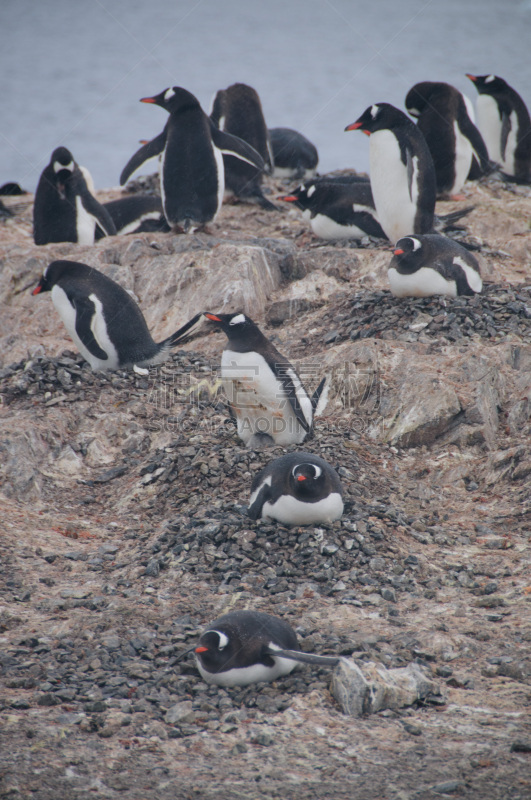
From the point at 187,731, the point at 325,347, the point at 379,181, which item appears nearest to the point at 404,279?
the point at 325,347

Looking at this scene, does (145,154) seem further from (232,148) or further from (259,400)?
(259,400)

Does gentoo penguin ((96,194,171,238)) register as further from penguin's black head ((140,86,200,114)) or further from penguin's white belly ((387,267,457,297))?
penguin's white belly ((387,267,457,297))

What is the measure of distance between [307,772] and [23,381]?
→ 476 centimetres

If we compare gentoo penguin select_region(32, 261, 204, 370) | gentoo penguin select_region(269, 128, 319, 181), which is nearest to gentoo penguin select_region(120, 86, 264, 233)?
gentoo penguin select_region(32, 261, 204, 370)

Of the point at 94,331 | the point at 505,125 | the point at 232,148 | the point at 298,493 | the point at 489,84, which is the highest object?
the point at 489,84

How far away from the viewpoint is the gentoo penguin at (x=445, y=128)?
10.2m

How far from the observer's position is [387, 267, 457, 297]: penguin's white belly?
6.94 meters

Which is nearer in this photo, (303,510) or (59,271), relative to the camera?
(303,510)

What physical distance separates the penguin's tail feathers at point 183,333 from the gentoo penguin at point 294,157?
239 inches

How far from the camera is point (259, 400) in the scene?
554cm

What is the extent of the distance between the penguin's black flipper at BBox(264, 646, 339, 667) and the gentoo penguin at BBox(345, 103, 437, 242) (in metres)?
6.18

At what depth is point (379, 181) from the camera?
8594 mm

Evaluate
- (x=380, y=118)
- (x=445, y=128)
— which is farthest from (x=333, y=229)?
(x=445, y=128)

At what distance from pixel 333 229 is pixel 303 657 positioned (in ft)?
21.9
